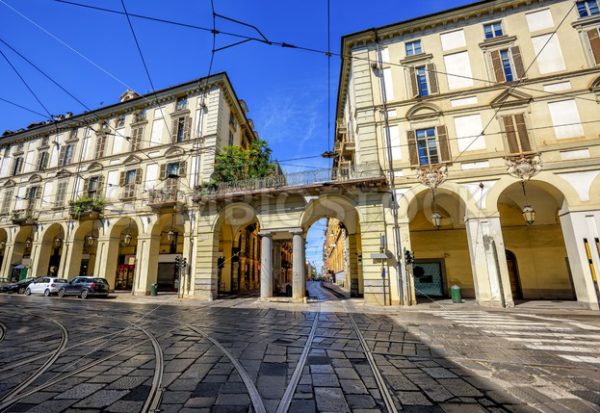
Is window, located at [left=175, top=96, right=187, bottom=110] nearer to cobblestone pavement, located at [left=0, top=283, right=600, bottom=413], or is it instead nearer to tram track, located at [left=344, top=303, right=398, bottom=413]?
cobblestone pavement, located at [left=0, top=283, right=600, bottom=413]

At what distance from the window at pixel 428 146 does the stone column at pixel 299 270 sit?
7.53m

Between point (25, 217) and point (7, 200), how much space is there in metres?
5.22

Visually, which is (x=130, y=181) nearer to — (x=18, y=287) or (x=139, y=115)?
(x=139, y=115)

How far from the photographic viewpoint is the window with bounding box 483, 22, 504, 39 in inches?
596

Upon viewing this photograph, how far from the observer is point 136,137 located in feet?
70.4

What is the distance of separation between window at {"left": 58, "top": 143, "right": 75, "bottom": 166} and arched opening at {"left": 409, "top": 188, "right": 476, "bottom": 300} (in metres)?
28.6

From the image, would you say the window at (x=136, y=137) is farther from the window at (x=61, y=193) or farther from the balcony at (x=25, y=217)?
the balcony at (x=25, y=217)

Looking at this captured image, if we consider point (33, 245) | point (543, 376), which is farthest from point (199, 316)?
point (33, 245)

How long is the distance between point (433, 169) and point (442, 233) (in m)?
5.33

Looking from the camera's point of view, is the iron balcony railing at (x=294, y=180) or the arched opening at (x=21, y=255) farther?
the arched opening at (x=21, y=255)

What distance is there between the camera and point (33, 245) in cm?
2316

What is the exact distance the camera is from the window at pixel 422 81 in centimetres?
1555

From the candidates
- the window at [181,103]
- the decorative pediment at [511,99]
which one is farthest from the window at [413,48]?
the window at [181,103]

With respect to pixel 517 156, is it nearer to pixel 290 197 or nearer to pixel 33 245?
pixel 290 197
